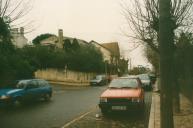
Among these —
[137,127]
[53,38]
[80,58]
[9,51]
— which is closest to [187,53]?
[137,127]

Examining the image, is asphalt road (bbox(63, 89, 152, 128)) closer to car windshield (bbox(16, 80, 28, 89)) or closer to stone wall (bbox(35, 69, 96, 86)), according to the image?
car windshield (bbox(16, 80, 28, 89))

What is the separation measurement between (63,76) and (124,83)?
4414cm

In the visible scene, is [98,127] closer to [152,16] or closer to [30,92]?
[152,16]

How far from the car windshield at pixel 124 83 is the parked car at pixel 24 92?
20.5 ft

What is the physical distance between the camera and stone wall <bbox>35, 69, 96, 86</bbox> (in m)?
58.4

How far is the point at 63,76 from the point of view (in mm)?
61438

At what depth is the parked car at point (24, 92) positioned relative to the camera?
2080 cm

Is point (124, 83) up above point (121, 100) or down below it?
above

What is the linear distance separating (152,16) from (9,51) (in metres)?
21.0

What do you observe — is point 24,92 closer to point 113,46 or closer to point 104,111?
point 104,111

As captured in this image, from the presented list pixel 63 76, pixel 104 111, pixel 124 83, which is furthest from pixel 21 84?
pixel 63 76

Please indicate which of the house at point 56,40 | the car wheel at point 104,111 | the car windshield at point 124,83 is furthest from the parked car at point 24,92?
the house at point 56,40

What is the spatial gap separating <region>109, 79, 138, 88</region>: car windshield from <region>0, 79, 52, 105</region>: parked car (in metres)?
6.24

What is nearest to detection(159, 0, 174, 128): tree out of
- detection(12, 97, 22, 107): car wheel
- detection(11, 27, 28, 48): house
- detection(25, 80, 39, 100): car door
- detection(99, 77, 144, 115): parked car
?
detection(99, 77, 144, 115): parked car
